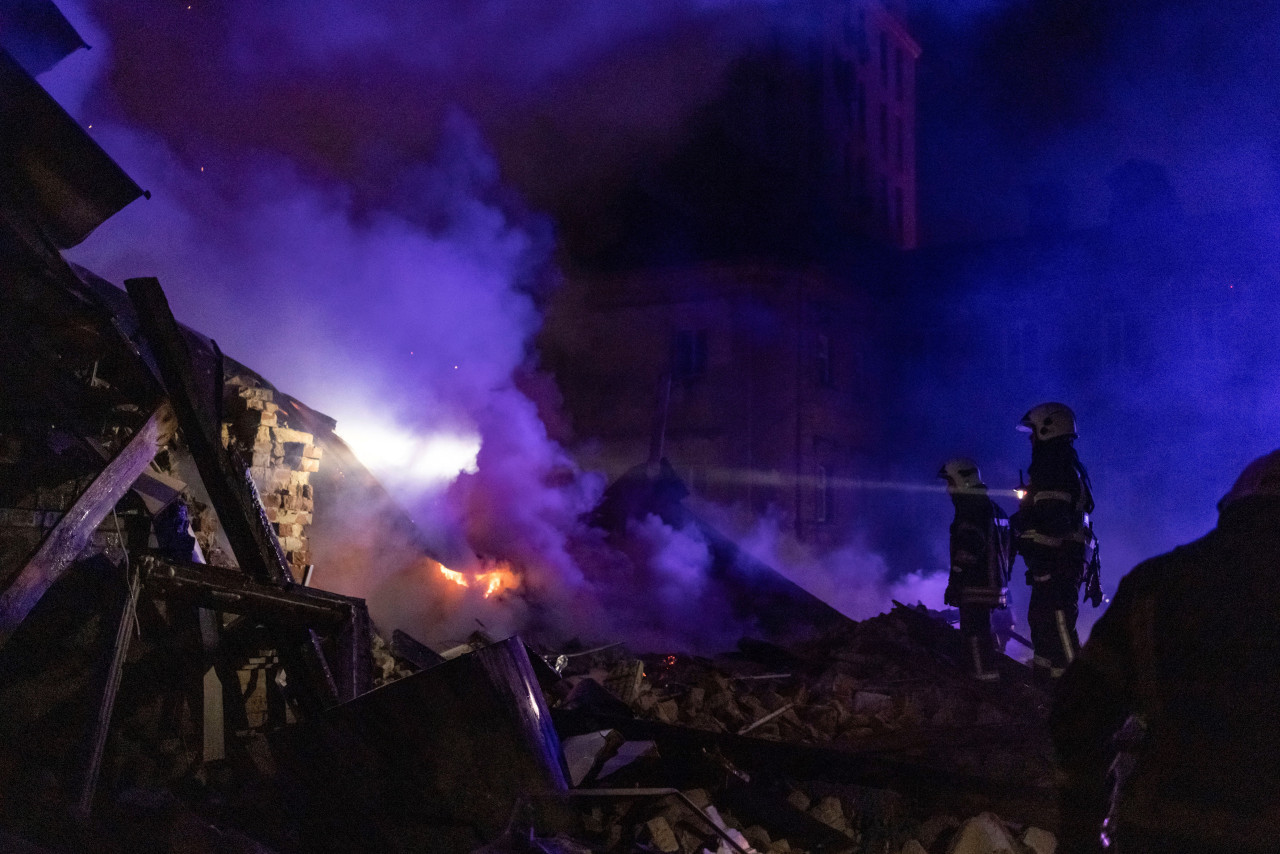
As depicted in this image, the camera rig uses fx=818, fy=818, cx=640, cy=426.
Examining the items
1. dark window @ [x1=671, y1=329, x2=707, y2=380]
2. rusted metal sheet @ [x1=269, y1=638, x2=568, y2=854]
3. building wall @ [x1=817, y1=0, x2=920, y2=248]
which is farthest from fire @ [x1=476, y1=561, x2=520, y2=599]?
building wall @ [x1=817, y1=0, x2=920, y2=248]

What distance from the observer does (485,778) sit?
3.62 metres

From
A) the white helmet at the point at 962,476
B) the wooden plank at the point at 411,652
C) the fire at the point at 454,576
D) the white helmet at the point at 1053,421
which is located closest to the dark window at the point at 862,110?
the white helmet at the point at 962,476

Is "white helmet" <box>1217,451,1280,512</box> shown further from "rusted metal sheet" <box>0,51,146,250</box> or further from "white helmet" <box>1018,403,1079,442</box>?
"rusted metal sheet" <box>0,51,146,250</box>

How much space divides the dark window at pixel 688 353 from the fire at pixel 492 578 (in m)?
10.6

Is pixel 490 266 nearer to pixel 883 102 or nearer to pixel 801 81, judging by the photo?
Result: pixel 801 81

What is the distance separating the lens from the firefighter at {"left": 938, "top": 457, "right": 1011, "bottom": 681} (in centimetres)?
702

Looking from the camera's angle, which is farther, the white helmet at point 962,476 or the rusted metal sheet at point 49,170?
the white helmet at point 962,476

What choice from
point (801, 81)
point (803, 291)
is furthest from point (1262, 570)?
point (801, 81)

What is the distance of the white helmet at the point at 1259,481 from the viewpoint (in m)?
1.94

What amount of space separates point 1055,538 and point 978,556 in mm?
1054

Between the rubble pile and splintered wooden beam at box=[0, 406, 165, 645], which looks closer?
splintered wooden beam at box=[0, 406, 165, 645]

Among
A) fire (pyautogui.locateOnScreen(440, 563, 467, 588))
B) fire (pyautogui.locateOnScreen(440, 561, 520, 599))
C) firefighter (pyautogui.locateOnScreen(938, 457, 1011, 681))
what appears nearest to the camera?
firefighter (pyautogui.locateOnScreen(938, 457, 1011, 681))

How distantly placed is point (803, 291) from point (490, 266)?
9.24 metres

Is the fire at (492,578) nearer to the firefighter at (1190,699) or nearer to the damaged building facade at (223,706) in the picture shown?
the damaged building facade at (223,706)
